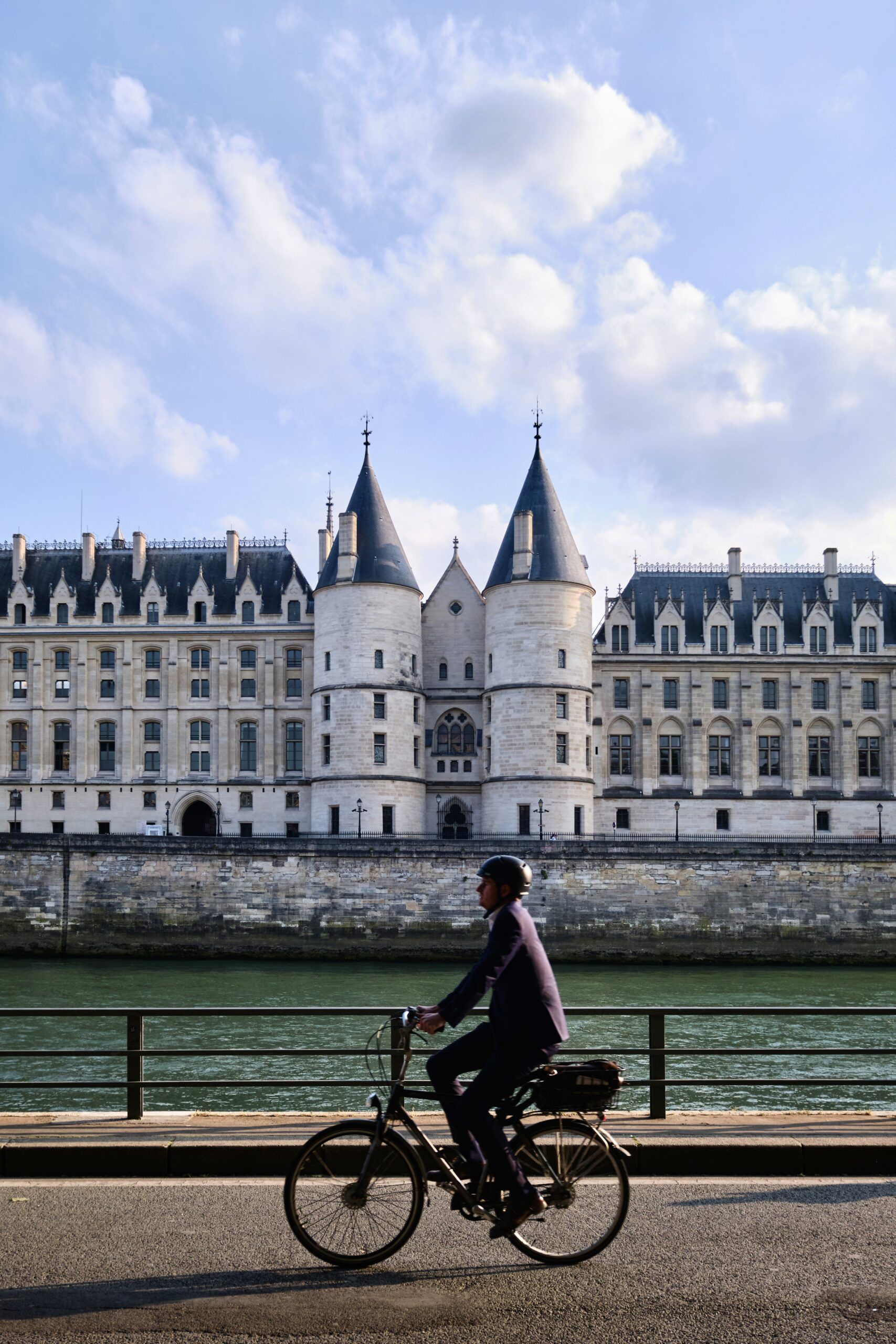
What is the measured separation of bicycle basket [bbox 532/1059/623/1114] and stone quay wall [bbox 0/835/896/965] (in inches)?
1431

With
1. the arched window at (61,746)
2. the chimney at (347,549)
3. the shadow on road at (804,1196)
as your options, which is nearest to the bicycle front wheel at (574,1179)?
the shadow on road at (804,1196)

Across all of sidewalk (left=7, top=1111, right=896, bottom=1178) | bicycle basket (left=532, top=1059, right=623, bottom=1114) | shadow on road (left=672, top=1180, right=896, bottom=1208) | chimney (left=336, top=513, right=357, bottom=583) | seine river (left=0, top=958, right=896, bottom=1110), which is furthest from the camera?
chimney (left=336, top=513, right=357, bottom=583)

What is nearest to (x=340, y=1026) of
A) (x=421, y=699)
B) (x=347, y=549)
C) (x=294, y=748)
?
(x=421, y=699)

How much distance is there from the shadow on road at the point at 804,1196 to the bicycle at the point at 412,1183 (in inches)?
45.8

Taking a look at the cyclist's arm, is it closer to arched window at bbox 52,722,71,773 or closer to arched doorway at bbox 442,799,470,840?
arched doorway at bbox 442,799,470,840

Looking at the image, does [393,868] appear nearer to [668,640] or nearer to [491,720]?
[491,720]

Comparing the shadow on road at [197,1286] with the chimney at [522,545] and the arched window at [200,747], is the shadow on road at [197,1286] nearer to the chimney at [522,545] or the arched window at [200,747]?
the chimney at [522,545]

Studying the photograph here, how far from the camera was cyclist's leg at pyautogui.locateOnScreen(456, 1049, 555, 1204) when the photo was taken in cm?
648

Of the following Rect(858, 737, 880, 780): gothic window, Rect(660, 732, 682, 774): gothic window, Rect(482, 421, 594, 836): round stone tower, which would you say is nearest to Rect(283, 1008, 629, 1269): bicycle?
Rect(482, 421, 594, 836): round stone tower

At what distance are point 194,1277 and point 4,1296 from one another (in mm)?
915

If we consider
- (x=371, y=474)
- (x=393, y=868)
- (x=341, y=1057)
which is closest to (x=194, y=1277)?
(x=341, y=1057)

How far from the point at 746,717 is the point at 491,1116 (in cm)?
5396

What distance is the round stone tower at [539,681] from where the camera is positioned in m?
52.4

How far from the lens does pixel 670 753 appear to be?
59031mm
